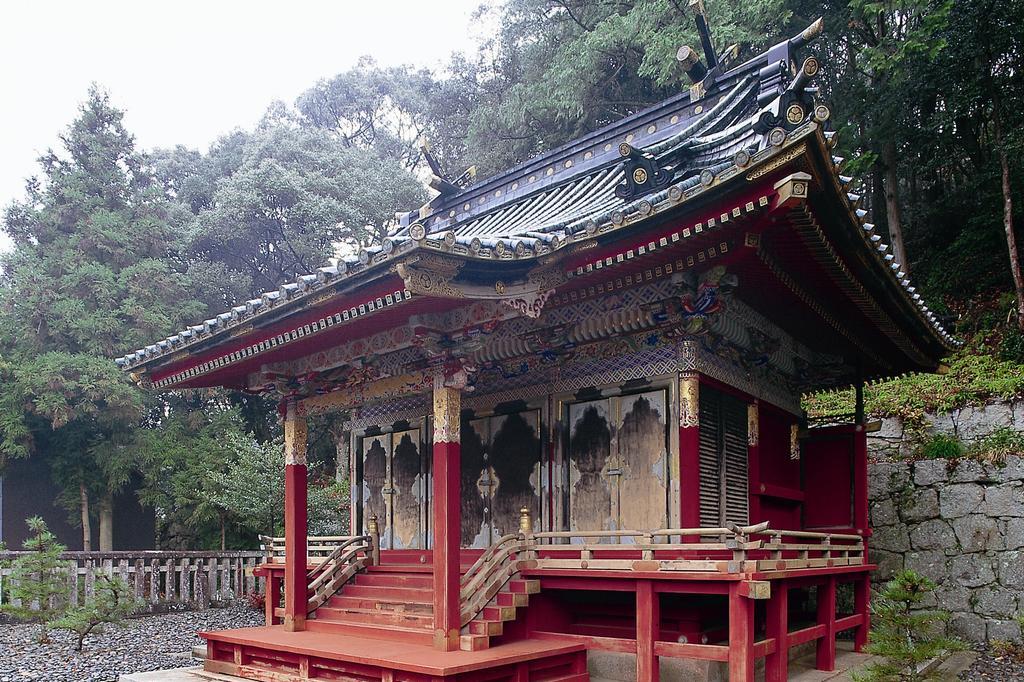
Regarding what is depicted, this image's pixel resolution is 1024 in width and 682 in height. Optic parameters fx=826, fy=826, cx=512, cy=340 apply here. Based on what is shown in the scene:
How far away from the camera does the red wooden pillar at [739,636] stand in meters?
7.53

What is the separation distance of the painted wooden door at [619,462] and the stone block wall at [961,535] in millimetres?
6754

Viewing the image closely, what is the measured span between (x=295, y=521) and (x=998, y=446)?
1158 cm

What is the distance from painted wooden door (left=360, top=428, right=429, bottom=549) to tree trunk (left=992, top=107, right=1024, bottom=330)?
540 inches

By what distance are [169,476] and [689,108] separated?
1790 centimetres

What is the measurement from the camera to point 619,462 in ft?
31.5

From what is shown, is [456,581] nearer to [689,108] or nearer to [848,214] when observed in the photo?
[848,214]

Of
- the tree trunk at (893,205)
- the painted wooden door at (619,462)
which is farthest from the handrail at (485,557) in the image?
the tree trunk at (893,205)

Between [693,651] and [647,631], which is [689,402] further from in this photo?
[693,651]

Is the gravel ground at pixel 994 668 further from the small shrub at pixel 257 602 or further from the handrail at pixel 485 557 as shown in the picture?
the small shrub at pixel 257 602

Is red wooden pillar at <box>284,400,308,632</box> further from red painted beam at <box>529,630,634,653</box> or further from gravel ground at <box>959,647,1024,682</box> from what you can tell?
gravel ground at <box>959,647,1024,682</box>

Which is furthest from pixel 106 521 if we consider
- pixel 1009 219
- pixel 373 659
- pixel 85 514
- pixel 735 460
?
pixel 1009 219

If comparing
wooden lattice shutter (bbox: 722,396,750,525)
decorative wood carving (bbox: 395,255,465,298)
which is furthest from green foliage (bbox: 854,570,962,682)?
decorative wood carving (bbox: 395,255,465,298)

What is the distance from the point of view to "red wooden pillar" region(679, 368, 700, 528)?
29.4 feet

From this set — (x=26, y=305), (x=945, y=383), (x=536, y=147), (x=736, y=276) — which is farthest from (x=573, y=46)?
(x=736, y=276)
